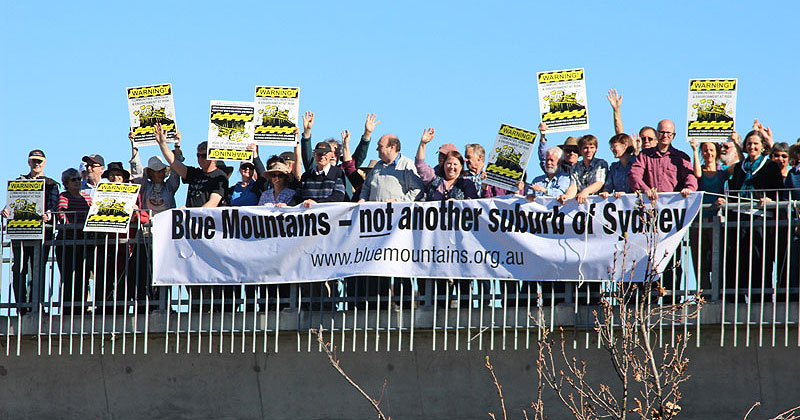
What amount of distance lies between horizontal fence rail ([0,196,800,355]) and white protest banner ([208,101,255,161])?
45.4 inches

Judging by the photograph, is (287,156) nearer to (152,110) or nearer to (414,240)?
(152,110)

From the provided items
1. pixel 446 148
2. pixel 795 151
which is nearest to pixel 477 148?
pixel 446 148

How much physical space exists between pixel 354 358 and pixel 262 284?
1191 millimetres

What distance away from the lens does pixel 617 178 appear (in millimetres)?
12656

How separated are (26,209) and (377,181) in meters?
3.63

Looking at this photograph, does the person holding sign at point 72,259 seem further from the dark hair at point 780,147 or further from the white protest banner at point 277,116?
the dark hair at point 780,147

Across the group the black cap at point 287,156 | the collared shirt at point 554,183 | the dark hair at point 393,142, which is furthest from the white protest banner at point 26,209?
the collared shirt at point 554,183

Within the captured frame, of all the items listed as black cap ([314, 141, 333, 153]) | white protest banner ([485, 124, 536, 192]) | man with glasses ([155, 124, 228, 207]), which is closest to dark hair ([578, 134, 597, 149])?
white protest banner ([485, 124, 536, 192])

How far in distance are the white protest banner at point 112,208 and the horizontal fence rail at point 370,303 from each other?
205 millimetres

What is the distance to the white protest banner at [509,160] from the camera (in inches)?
489

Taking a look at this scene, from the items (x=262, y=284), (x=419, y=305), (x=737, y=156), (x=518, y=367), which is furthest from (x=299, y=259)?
(x=737, y=156)

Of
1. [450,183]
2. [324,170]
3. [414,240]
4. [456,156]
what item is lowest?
[414,240]

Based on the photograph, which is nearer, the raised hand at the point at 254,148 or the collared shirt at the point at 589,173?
the collared shirt at the point at 589,173

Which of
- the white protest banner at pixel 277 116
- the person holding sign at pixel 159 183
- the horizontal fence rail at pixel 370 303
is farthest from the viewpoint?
the person holding sign at pixel 159 183
